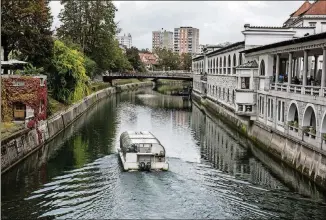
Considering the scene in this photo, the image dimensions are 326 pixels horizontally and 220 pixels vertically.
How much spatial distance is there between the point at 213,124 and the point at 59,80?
19.5 m

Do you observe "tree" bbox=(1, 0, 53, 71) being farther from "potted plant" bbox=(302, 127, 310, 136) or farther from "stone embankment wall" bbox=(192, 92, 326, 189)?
"potted plant" bbox=(302, 127, 310, 136)

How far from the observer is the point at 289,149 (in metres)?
30.2

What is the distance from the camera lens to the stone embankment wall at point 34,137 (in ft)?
89.5

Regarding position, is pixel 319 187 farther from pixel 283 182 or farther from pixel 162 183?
pixel 162 183

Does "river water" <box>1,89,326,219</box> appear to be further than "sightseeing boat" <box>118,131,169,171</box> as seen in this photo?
No

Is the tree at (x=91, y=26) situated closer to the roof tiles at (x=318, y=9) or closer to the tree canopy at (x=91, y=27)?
the tree canopy at (x=91, y=27)

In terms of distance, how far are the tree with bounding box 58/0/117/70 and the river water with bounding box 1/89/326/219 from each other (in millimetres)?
45186

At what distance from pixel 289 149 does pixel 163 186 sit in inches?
455

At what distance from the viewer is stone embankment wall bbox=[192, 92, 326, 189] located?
81.4ft

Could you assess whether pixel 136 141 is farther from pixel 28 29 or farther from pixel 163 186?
pixel 28 29

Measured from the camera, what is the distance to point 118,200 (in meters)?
20.9

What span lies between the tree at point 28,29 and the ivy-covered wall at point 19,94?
1022cm

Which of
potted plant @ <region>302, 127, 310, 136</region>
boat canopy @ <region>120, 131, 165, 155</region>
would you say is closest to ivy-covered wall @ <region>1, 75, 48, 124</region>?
boat canopy @ <region>120, 131, 165, 155</region>

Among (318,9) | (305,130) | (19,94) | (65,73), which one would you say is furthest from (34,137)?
(318,9)
